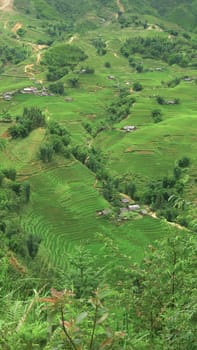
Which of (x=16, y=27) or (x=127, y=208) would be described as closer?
(x=127, y=208)

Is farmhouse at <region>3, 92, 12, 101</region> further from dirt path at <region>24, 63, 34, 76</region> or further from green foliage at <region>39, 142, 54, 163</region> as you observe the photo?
green foliage at <region>39, 142, 54, 163</region>

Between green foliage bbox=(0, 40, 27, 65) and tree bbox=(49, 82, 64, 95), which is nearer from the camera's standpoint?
tree bbox=(49, 82, 64, 95)

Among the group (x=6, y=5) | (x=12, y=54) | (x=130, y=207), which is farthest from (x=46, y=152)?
(x=6, y=5)

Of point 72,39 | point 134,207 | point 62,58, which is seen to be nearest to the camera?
point 134,207

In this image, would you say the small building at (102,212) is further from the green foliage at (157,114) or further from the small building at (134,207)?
the green foliage at (157,114)

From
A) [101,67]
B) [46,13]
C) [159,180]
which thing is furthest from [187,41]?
[159,180]

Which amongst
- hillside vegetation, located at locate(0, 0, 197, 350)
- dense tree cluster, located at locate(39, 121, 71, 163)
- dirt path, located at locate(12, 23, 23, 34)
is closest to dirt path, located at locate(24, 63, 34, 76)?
hillside vegetation, located at locate(0, 0, 197, 350)

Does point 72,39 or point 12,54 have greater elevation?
point 72,39

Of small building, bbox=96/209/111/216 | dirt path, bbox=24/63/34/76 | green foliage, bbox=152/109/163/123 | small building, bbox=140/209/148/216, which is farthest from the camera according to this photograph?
dirt path, bbox=24/63/34/76

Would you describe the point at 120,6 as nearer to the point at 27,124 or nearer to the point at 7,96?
the point at 7,96

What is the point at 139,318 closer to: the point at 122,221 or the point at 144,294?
the point at 144,294
